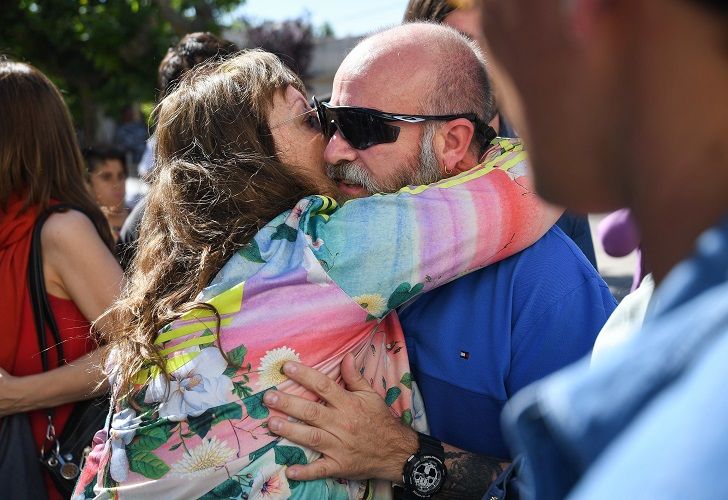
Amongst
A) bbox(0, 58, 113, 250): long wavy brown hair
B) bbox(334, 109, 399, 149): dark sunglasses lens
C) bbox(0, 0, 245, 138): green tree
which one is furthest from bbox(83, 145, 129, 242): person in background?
bbox(0, 0, 245, 138): green tree

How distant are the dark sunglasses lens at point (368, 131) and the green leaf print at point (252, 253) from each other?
1.58ft

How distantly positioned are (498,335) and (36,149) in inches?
66.6

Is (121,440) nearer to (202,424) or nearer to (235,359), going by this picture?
(202,424)

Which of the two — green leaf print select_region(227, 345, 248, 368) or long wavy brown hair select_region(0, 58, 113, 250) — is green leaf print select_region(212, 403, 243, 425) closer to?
green leaf print select_region(227, 345, 248, 368)

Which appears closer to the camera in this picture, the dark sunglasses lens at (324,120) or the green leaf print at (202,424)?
the green leaf print at (202,424)

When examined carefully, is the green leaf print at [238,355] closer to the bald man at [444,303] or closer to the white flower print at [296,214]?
the bald man at [444,303]

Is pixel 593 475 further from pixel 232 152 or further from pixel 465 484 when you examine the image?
pixel 232 152

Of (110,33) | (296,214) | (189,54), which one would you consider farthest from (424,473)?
(110,33)

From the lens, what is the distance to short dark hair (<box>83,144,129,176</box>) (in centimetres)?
576

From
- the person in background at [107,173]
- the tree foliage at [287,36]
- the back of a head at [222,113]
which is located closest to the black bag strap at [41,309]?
the back of a head at [222,113]

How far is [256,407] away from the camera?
5.87ft

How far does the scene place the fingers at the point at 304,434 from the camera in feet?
5.83

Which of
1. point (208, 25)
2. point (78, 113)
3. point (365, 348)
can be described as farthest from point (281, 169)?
point (78, 113)

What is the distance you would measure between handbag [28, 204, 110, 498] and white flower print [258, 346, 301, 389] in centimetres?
103
